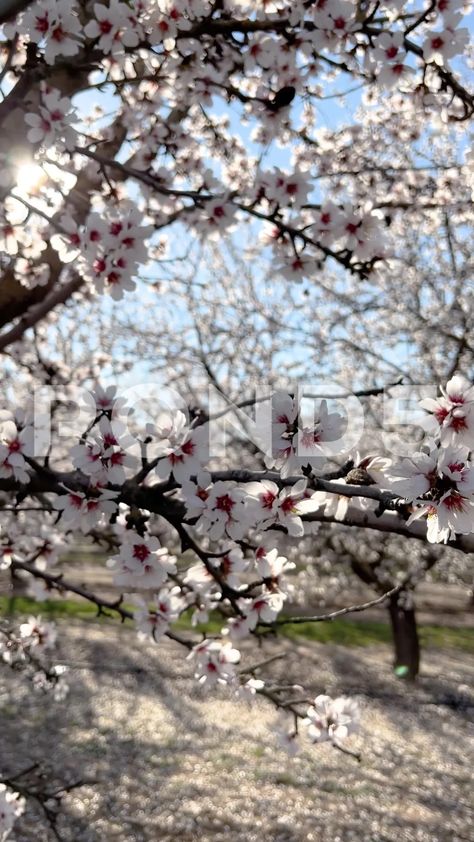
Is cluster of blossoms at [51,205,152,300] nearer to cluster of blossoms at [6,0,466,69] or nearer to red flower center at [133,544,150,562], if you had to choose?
cluster of blossoms at [6,0,466,69]

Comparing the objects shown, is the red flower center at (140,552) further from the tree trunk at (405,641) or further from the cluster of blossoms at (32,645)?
the tree trunk at (405,641)

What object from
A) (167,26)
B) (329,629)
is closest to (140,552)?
(167,26)

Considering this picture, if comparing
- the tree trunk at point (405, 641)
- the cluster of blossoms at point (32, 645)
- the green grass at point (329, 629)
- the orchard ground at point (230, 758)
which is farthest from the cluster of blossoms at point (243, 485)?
the green grass at point (329, 629)

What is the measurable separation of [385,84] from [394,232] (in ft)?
21.6

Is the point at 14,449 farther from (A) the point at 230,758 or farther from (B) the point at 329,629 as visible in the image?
(B) the point at 329,629

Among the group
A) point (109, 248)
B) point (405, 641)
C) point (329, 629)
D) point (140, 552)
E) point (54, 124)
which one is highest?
point (54, 124)

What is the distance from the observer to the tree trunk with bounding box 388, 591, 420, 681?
9.75 m

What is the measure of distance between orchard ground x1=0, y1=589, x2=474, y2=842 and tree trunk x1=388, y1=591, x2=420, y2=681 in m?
0.24

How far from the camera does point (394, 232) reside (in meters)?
9.13

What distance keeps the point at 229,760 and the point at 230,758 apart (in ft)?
0.18

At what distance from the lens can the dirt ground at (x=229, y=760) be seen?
523cm

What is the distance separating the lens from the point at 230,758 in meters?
6.52

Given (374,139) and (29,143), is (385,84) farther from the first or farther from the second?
(374,139)

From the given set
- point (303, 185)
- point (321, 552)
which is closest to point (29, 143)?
point (303, 185)
